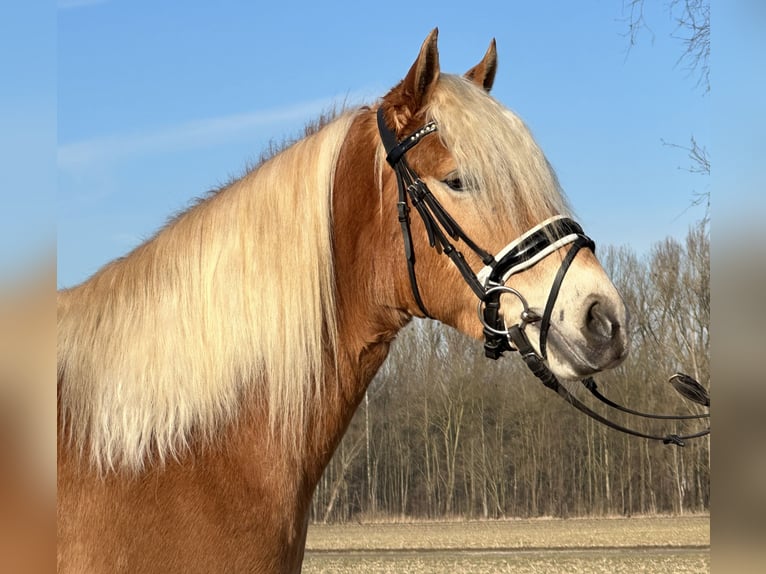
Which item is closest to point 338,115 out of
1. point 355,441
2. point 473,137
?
point 473,137

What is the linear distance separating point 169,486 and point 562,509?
4410 cm

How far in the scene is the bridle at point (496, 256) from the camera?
3.05 metres

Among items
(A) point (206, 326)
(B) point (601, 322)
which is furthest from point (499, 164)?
(A) point (206, 326)

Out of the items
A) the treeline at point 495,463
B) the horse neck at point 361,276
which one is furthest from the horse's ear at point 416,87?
the treeline at point 495,463

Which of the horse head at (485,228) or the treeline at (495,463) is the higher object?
the horse head at (485,228)

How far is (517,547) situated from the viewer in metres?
28.1

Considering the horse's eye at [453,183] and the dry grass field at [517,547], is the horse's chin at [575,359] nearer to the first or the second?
the horse's eye at [453,183]

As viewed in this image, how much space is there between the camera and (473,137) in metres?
3.20

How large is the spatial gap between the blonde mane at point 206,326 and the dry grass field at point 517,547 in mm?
13354

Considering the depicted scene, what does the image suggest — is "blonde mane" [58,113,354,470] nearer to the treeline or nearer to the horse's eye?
the horse's eye

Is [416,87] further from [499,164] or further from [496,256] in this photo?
[496,256]

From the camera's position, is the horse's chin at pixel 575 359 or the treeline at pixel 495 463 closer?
the horse's chin at pixel 575 359

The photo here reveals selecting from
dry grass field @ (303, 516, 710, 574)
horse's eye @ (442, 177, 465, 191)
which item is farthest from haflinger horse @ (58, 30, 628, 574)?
dry grass field @ (303, 516, 710, 574)
